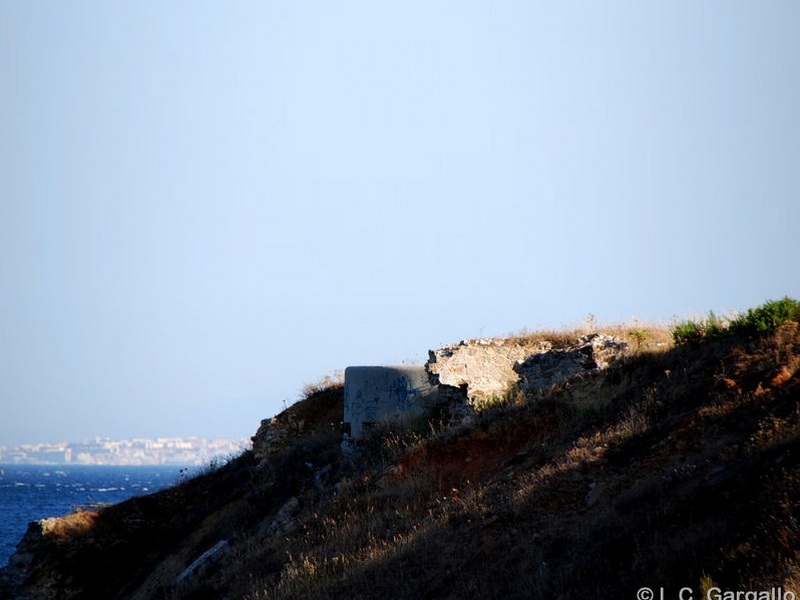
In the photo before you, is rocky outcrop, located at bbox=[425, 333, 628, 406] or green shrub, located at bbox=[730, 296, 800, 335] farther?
rocky outcrop, located at bbox=[425, 333, 628, 406]

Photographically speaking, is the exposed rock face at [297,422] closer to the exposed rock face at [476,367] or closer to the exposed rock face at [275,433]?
the exposed rock face at [275,433]

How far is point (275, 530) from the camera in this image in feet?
60.2

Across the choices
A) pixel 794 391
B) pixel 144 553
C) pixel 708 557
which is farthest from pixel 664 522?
pixel 144 553

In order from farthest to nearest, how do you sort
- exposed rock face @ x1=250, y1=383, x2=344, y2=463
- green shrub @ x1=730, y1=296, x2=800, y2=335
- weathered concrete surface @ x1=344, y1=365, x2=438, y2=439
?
exposed rock face @ x1=250, y1=383, x2=344, y2=463 → weathered concrete surface @ x1=344, y1=365, x2=438, y2=439 → green shrub @ x1=730, y1=296, x2=800, y2=335

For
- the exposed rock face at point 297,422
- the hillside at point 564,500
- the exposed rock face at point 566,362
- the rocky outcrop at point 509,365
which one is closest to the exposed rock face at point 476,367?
the rocky outcrop at point 509,365

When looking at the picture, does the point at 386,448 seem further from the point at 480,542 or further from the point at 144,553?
the point at 144,553

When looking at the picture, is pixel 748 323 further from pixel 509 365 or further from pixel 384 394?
pixel 384 394

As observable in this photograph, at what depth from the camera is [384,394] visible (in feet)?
74.8

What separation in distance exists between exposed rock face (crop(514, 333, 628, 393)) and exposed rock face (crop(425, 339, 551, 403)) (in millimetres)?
564

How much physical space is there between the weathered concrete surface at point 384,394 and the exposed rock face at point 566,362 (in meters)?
2.72

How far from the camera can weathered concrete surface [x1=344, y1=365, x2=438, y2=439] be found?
73.1 feet

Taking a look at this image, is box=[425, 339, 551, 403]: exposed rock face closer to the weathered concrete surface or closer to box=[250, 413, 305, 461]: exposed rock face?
the weathered concrete surface

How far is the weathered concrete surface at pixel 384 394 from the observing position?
22281 millimetres

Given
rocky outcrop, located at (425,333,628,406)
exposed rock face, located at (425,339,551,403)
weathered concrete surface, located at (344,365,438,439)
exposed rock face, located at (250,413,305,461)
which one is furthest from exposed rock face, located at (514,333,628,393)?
exposed rock face, located at (250,413,305,461)
